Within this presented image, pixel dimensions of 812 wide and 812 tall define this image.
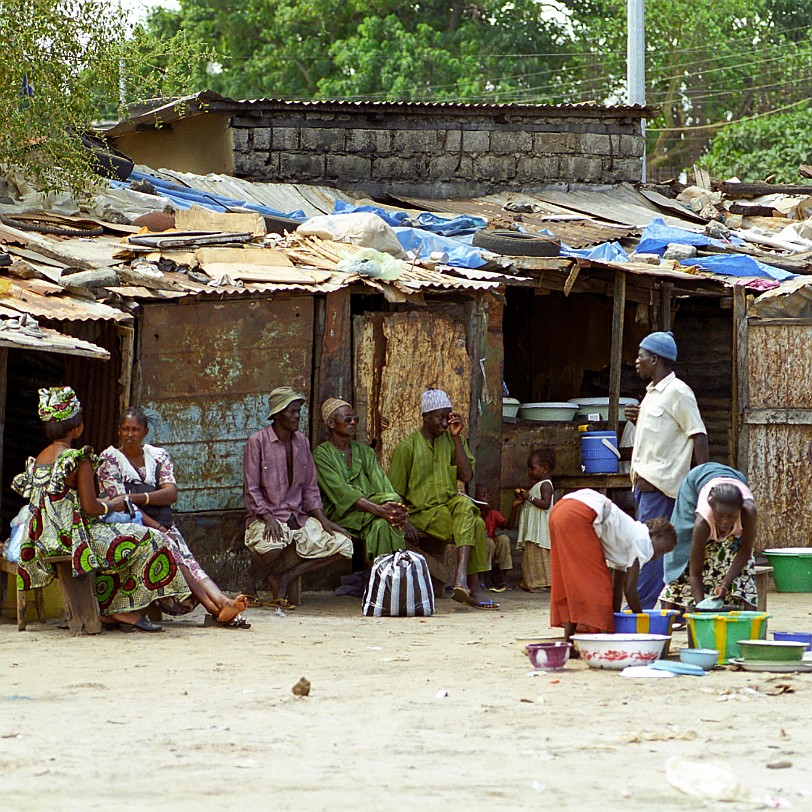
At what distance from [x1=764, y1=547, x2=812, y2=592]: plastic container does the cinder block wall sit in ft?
22.6

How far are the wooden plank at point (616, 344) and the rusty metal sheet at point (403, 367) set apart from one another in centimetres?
137

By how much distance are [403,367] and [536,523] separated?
5.03ft

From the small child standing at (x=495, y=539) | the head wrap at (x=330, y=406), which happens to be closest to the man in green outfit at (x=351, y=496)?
the head wrap at (x=330, y=406)

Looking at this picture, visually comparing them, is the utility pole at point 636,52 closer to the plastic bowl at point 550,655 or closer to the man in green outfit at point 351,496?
the man in green outfit at point 351,496

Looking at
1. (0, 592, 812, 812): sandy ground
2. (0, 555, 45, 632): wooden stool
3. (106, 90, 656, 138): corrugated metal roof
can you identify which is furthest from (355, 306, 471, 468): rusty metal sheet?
(106, 90, 656, 138): corrugated metal roof

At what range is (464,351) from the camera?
10750mm

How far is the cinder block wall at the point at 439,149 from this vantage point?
14414 millimetres

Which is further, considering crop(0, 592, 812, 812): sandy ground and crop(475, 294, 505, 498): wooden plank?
crop(475, 294, 505, 498): wooden plank

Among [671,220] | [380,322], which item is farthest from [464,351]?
[671,220]

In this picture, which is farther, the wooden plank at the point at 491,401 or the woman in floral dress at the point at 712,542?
the wooden plank at the point at 491,401

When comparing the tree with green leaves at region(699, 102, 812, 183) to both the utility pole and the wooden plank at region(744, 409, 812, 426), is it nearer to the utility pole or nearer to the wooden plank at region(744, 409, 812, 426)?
the utility pole

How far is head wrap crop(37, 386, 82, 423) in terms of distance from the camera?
316 inches

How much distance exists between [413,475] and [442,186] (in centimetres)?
539

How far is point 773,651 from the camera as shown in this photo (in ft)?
21.5
